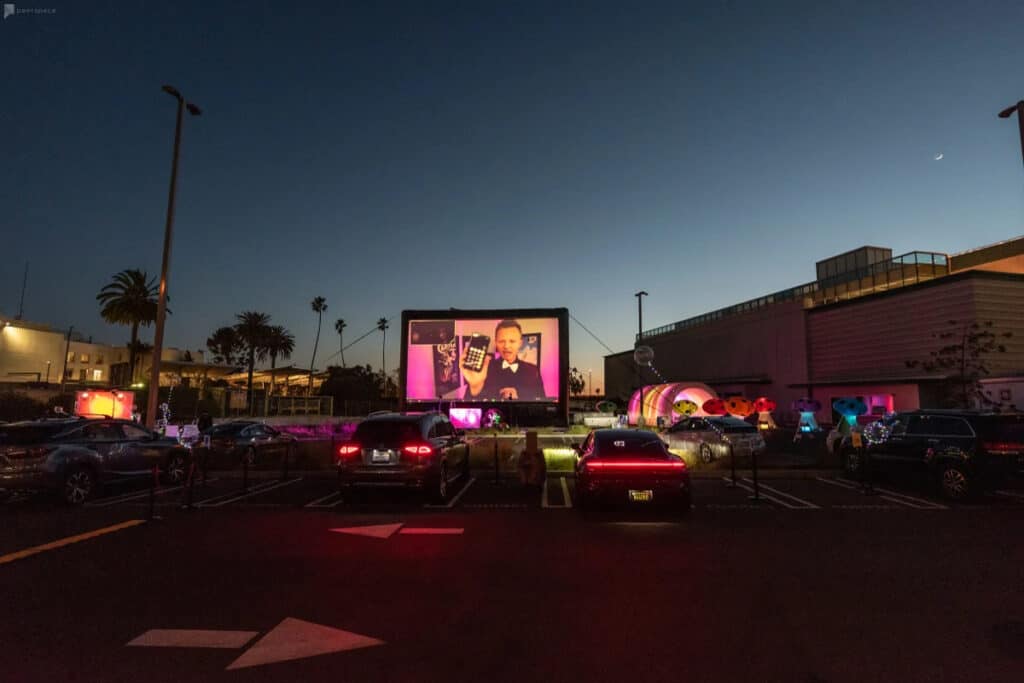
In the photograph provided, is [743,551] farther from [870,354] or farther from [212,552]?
[870,354]

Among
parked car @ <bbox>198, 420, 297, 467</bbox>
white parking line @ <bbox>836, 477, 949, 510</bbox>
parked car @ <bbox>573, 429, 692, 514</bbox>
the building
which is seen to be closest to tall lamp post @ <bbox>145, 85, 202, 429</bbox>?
parked car @ <bbox>198, 420, 297, 467</bbox>

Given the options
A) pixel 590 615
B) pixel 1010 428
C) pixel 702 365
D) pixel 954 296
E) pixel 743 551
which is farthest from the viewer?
pixel 702 365

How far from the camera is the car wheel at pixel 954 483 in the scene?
36.3 ft

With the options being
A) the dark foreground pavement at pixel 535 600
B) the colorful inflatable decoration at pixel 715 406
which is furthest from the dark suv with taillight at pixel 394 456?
the colorful inflatable decoration at pixel 715 406

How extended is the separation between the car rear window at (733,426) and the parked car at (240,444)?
46.1ft

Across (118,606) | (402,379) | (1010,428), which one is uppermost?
(402,379)

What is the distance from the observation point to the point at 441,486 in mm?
11000

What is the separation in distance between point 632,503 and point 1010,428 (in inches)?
298

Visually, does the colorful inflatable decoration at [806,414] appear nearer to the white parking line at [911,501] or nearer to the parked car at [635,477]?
the white parking line at [911,501]

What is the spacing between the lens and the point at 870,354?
37.1 metres

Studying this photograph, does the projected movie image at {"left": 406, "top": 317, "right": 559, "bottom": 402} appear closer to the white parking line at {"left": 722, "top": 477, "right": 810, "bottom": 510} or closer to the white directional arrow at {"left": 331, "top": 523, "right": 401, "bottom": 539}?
the white parking line at {"left": 722, "top": 477, "right": 810, "bottom": 510}

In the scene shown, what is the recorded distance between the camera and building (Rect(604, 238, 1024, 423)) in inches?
1206

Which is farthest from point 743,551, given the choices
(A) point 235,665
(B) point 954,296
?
(B) point 954,296

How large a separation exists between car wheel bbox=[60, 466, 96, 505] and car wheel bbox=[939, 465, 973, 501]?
57.3 feet
